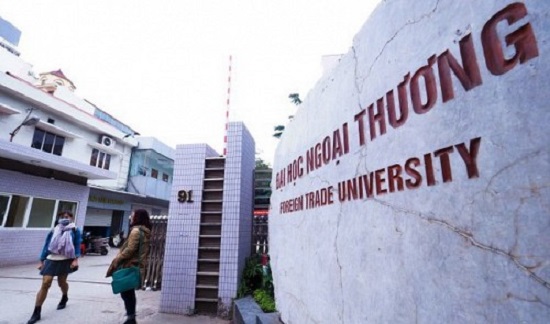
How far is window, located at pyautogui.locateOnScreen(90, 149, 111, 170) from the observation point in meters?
14.4

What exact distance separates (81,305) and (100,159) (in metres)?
11.9

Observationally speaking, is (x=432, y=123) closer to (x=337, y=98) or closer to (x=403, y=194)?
(x=403, y=194)

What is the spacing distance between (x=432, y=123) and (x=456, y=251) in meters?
0.52

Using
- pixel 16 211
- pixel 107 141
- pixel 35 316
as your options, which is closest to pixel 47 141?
pixel 16 211

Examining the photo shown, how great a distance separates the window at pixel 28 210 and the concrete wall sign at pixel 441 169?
11.6 metres

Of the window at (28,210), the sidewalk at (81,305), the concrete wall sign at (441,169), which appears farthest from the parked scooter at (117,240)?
the concrete wall sign at (441,169)

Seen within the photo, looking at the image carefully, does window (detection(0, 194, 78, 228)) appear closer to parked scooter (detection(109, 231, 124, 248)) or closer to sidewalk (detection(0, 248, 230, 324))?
sidewalk (detection(0, 248, 230, 324))

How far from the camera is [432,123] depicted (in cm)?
122

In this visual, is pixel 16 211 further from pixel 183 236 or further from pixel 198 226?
pixel 198 226

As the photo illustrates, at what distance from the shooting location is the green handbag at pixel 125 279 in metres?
3.43

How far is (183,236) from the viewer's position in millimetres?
5238

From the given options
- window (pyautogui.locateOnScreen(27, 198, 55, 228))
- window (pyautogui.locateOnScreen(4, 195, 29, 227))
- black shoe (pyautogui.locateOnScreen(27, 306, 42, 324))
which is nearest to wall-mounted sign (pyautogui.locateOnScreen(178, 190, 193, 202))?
black shoe (pyautogui.locateOnScreen(27, 306, 42, 324))

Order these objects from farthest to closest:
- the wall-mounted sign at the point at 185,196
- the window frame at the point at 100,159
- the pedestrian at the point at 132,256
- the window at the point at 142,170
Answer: the window at the point at 142,170 → the window frame at the point at 100,159 → the wall-mounted sign at the point at 185,196 → the pedestrian at the point at 132,256

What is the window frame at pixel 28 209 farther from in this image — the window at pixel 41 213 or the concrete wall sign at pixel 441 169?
the concrete wall sign at pixel 441 169
